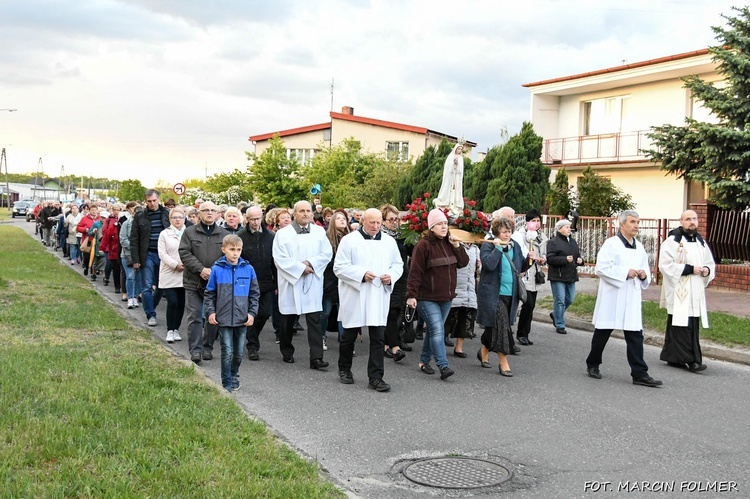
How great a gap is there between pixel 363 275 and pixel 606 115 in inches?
1035

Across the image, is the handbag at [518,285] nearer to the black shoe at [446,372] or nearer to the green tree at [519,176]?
the black shoe at [446,372]

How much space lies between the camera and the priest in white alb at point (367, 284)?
877cm

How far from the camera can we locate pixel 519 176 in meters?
25.7

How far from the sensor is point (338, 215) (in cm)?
1160

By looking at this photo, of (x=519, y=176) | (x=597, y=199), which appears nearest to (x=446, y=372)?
(x=519, y=176)

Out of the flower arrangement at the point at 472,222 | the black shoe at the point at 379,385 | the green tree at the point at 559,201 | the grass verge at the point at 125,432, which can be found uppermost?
the green tree at the point at 559,201

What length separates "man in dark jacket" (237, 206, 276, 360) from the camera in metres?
10.8

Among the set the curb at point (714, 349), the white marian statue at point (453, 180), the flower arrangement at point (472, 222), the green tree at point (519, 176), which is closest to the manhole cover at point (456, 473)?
the flower arrangement at point (472, 222)

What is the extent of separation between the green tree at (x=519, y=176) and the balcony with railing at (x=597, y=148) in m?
5.21

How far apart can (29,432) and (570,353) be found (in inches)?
297

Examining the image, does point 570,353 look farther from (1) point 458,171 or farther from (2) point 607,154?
(2) point 607,154

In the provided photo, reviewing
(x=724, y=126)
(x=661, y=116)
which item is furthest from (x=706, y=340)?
(x=661, y=116)

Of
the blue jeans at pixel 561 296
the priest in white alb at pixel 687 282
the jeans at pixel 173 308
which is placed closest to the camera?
the priest in white alb at pixel 687 282

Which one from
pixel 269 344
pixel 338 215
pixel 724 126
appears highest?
pixel 724 126
